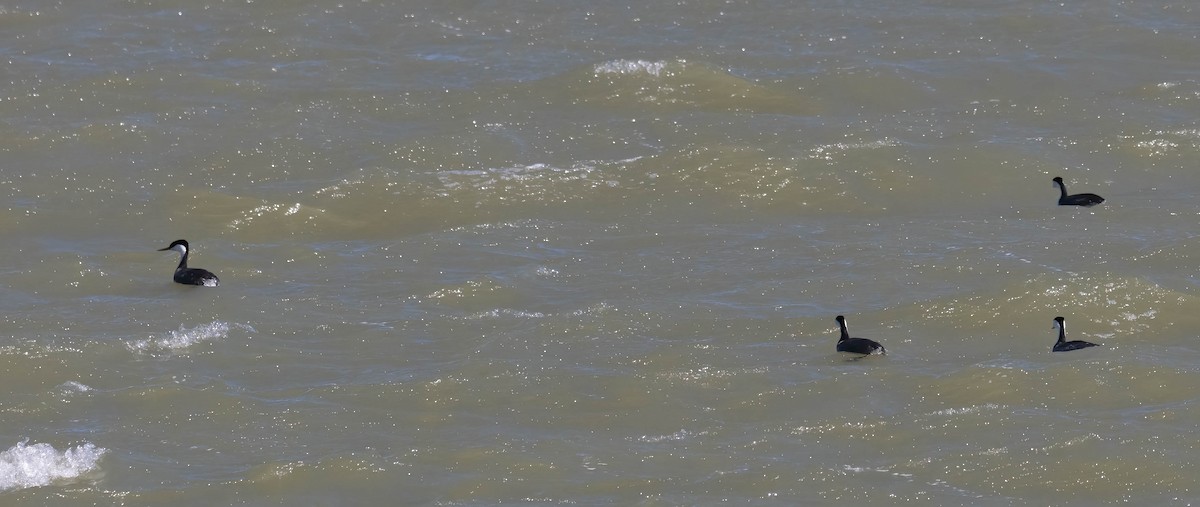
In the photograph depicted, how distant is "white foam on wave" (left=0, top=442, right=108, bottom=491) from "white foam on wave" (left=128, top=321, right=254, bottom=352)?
99.6 inches

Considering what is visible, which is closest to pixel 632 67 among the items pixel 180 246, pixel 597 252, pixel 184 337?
pixel 597 252

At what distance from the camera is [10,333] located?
709 inches

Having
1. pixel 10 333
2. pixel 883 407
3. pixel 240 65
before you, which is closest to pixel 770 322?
pixel 883 407

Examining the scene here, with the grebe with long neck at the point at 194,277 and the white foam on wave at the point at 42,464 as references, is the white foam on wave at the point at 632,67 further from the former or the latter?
the white foam on wave at the point at 42,464

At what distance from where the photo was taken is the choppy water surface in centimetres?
1484

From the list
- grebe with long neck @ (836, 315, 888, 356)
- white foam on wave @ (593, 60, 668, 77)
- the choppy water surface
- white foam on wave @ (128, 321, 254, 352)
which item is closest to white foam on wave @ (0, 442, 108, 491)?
the choppy water surface

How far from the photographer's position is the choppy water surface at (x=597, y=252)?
14.8m

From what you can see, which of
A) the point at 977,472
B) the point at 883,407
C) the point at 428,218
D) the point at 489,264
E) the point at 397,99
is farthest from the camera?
the point at 397,99

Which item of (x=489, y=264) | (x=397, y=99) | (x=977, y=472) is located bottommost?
(x=977, y=472)

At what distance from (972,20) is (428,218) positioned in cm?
1054

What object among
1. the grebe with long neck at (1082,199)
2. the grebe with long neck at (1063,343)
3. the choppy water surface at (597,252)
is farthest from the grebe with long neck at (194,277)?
the grebe with long neck at (1082,199)

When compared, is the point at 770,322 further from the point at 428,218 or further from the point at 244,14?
the point at 244,14

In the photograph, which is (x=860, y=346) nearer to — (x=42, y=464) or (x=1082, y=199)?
(x=1082, y=199)

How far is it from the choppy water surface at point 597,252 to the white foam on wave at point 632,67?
70 mm
